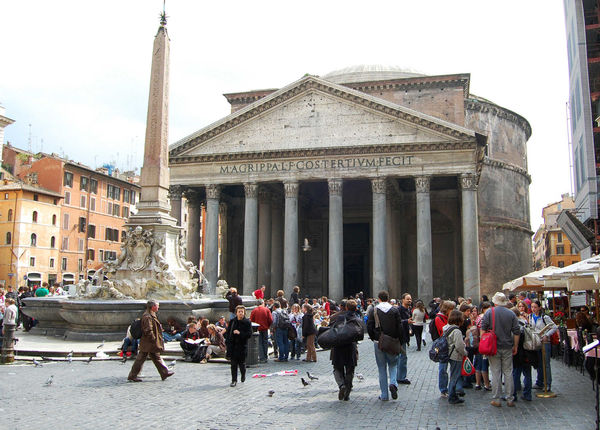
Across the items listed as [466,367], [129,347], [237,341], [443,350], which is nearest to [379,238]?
[129,347]

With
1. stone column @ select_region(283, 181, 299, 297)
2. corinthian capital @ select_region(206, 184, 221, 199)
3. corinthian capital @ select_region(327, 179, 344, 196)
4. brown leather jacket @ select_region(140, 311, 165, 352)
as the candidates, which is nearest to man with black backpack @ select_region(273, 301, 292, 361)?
brown leather jacket @ select_region(140, 311, 165, 352)

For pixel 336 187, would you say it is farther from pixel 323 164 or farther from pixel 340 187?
pixel 323 164

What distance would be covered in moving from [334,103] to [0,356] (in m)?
20.0

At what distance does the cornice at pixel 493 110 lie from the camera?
3759 centimetres

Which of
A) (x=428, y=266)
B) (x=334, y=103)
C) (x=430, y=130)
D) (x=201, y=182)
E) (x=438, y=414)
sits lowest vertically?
(x=438, y=414)

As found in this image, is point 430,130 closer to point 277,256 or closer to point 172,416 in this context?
point 277,256

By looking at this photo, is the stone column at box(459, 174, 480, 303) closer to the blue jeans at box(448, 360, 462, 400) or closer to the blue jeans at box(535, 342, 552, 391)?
the blue jeans at box(535, 342, 552, 391)

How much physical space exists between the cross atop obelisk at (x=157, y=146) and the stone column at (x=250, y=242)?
49.2 ft

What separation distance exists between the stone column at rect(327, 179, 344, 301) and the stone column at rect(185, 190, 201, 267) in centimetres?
685

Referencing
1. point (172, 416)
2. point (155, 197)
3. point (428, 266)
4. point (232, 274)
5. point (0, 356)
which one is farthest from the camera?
point (232, 274)

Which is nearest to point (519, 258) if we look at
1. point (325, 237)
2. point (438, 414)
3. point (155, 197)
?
point (325, 237)

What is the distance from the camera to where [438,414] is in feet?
20.3

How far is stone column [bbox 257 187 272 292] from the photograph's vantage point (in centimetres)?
2833

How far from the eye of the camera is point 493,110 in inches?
1515
